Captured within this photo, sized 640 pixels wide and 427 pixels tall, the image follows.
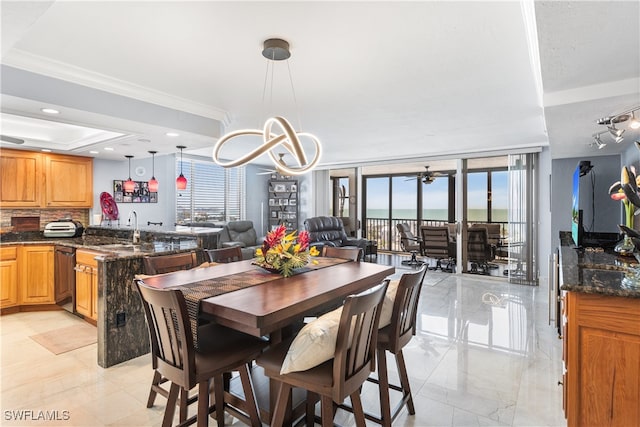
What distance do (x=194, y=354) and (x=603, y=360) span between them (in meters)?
2.07

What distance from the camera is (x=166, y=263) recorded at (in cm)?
260

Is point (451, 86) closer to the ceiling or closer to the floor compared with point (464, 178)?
closer to the ceiling

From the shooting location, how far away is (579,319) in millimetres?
1765

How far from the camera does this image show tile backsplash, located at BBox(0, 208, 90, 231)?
15.1 ft

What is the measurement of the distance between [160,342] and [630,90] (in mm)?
3143

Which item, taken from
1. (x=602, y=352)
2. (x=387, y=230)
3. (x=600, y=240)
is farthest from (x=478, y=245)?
(x=602, y=352)

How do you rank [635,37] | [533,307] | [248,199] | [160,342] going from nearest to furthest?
[635,37]
[160,342]
[533,307]
[248,199]

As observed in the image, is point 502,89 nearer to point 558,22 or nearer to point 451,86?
point 451,86

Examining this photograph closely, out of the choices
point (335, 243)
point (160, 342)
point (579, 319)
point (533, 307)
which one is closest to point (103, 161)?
point (335, 243)

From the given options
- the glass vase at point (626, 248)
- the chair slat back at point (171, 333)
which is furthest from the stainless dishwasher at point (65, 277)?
the glass vase at point (626, 248)

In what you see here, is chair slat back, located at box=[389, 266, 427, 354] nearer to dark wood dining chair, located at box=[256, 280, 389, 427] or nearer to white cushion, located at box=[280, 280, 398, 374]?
dark wood dining chair, located at box=[256, 280, 389, 427]

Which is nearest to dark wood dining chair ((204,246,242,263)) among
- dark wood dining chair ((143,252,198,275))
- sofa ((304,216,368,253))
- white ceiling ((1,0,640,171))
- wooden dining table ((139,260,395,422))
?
dark wood dining chair ((143,252,198,275))

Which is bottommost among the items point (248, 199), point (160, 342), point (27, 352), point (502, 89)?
point (27, 352)

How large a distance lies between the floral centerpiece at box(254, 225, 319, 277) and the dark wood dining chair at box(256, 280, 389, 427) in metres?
0.74
